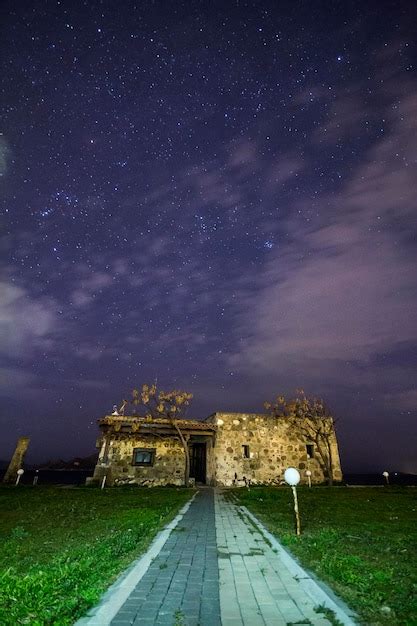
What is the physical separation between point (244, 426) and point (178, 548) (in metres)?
20.7

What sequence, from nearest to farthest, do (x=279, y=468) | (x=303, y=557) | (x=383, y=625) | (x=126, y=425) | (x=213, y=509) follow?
(x=383, y=625)
(x=303, y=557)
(x=213, y=509)
(x=126, y=425)
(x=279, y=468)

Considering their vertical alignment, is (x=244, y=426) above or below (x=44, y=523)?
above

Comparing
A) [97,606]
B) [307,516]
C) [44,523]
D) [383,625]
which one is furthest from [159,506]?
[383,625]

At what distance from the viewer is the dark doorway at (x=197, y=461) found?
3042 centimetres

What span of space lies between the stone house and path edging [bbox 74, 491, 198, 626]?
18.8 meters

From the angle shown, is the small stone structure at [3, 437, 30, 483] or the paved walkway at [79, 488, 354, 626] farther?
the small stone structure at [3, 437, 30, 483]

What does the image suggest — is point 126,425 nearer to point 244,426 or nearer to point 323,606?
point 244,426

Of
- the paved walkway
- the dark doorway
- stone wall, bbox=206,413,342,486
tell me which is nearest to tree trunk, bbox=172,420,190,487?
stone wall, bbox=206,413,342,486

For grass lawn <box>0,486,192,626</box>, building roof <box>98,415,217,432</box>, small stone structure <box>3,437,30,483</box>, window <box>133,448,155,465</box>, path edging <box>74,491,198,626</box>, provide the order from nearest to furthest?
path edging <box>74,491,198,626</box>, grass lawn <box>0,486,192,626</box>, small stone structure <box>3,437,30,483</box>, building roof <box>98,415,217,432</box>, window <box>133,448,155,465</box>

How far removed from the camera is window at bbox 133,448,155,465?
81.9 feet

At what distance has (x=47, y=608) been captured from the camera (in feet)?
13.2

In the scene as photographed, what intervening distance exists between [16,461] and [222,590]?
79.2 feet

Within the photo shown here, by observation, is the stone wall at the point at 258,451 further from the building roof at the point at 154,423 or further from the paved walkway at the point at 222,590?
the paved walkway at the point at 222,590

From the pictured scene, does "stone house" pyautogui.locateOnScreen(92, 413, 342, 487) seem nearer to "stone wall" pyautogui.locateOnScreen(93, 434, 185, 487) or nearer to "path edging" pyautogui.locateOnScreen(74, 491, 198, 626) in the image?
"stone wall" pyautogui.locateOnScreen(93, 434, 185, 487)
